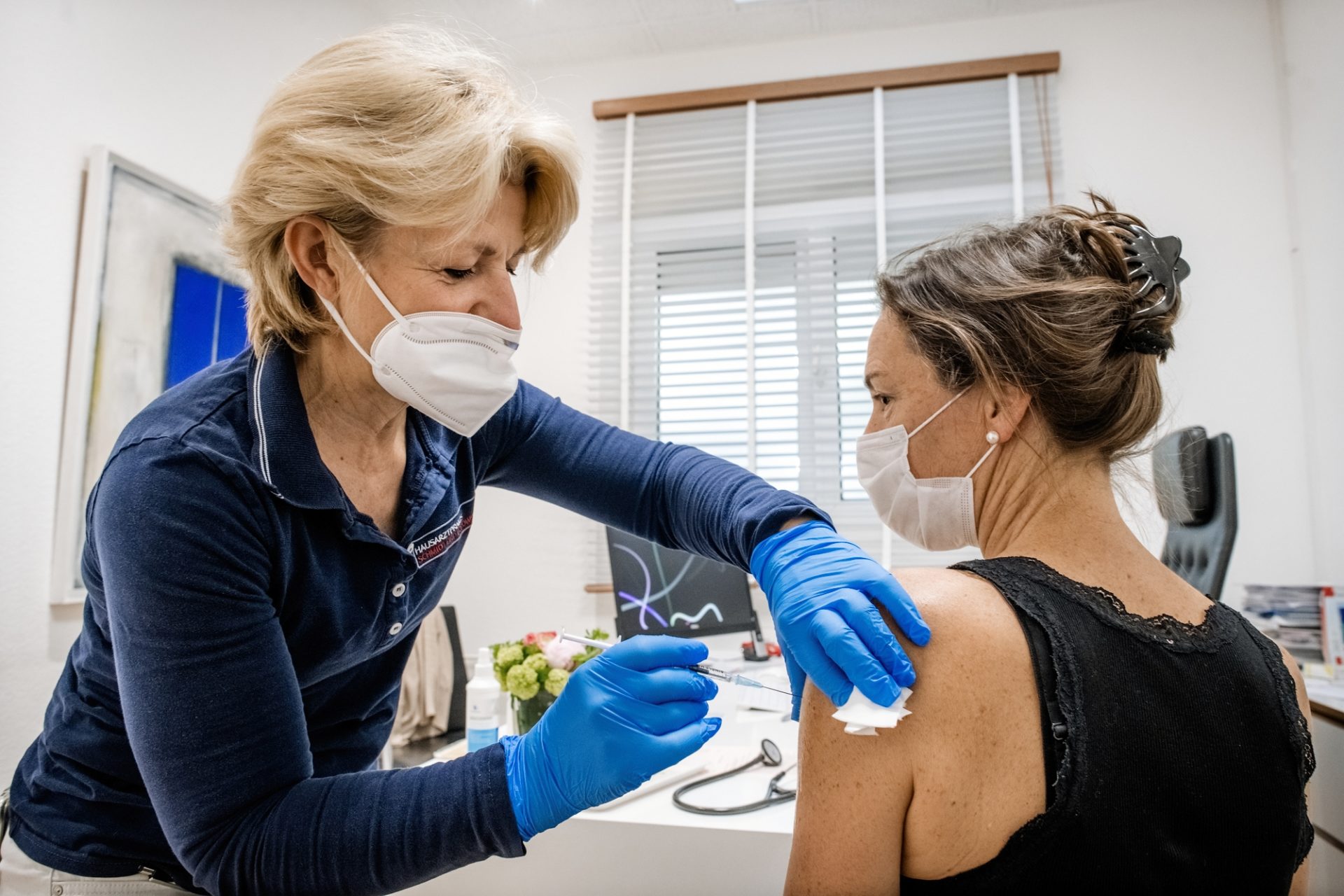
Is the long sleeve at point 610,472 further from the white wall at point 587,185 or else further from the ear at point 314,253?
the white wall at point 587,185

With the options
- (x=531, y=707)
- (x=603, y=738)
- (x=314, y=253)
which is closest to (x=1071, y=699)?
(x=603, y=738)

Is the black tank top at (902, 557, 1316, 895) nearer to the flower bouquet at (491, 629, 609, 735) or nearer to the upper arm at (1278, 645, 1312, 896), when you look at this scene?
the upper arm at (1278, 645, 1312, 896)

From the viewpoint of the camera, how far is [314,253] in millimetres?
984

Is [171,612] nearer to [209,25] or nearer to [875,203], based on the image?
[209,25]

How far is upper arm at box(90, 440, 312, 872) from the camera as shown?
2.46 ft

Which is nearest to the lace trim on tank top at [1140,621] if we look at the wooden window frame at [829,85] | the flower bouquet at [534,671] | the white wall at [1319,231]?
the flower bouquet at [534,671]

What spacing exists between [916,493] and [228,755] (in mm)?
909

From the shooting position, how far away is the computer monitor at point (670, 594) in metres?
2.54

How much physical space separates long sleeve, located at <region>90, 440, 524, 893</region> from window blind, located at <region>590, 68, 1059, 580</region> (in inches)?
101

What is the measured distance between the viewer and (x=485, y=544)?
11.5 ft

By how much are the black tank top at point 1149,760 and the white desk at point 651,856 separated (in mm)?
493

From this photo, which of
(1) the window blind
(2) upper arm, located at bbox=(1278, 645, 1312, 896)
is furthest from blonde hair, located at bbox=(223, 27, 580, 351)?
(1) the window blind

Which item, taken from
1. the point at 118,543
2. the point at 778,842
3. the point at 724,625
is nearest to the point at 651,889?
the point at 778,842

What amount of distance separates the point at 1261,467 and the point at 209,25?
3936 mm
